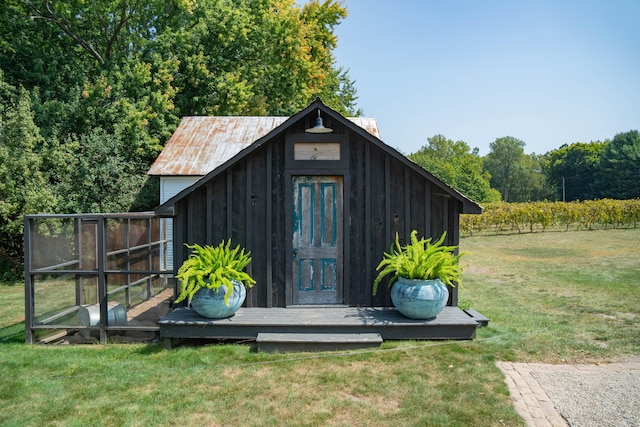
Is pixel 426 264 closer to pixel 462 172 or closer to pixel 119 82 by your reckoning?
pixel 119 82

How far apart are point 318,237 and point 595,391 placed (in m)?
4.34

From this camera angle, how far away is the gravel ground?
4379mm

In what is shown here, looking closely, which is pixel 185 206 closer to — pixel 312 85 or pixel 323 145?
pixel 323 145

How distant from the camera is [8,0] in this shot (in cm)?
1778

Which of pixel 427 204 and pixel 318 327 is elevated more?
pixel 427 204

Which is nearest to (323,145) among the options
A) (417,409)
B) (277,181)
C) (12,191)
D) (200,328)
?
(277,181)

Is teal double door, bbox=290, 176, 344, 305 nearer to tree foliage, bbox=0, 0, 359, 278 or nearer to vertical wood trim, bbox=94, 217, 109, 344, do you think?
vertical wood trim, bbox=94, 217, 109, 344

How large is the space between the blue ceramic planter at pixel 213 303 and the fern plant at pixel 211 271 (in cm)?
9

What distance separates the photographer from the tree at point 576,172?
211 feet

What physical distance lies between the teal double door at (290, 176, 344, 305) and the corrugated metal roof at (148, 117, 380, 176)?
242 inches

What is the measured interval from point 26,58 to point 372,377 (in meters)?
18.3

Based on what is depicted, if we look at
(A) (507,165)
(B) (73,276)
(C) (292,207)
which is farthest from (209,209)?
(A) (507,165)

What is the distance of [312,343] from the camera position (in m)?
6.41

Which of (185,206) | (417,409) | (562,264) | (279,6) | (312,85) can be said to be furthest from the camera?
(312,85)
